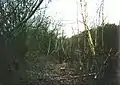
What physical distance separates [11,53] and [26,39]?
597mm

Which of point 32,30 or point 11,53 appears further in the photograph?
point 32,30

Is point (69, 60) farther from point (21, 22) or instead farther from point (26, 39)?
point (21, 22)

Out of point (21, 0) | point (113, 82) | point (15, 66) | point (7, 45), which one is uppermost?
point (21, 0)

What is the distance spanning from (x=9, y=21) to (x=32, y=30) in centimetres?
131

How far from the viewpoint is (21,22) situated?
5.53 meters

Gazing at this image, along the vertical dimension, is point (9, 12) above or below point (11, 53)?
above

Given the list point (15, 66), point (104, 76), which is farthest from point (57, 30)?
point (15, 66)

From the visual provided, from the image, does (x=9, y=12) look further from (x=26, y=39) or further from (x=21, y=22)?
(x=26, y=39)

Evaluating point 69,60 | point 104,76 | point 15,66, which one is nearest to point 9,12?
point 15,66

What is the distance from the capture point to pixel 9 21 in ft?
18.5

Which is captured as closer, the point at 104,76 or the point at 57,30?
the point at 104,76

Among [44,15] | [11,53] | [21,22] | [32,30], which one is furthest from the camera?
[44,15]

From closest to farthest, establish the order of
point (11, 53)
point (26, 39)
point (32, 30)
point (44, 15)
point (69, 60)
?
point (11, 53)
point (26, 39)
point (32, 30)
point (44, 15)
point (69, 60)

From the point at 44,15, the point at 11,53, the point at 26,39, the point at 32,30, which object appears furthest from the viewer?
the point at 44,15
